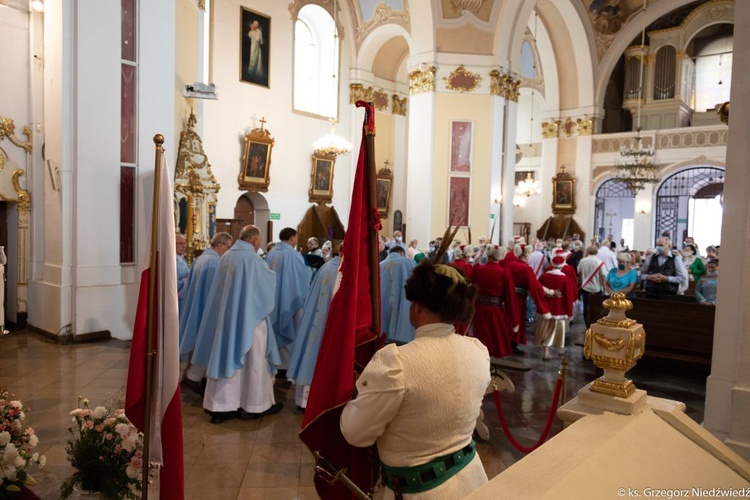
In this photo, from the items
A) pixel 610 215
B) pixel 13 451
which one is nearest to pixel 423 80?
pixel 610 215

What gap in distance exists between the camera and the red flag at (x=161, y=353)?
8.23ft

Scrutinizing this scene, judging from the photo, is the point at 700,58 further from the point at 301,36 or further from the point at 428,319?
the point at 428,319

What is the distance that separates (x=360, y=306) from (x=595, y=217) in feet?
65.7

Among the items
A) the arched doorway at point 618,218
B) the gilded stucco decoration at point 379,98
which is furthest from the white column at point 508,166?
the arched doorway at point 618,218

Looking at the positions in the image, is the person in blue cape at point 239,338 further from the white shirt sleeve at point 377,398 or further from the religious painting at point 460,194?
the religious painting at point 460,194

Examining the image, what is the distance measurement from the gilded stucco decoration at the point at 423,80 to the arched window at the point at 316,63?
356 cm

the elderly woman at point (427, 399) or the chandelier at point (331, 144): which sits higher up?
the chandelier at point (331, 144)

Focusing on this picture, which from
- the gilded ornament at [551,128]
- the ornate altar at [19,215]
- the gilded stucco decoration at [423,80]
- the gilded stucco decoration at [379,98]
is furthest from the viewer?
the gilded ornament at [551,128]

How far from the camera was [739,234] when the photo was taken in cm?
372

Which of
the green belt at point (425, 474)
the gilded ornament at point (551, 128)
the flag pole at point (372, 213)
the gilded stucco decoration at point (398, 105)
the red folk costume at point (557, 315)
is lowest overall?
the red folk costume at point (557, 315)

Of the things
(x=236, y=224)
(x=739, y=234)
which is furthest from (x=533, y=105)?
(x=739, y=234)

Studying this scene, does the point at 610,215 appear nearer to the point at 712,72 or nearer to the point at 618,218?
the point at 618,218

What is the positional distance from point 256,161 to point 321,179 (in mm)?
2532

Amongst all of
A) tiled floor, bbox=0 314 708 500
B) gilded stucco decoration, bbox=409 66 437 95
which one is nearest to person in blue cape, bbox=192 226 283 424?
tiled floor, bbox=0 314 708 500
